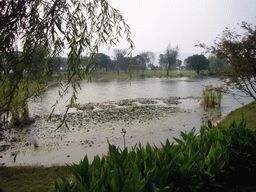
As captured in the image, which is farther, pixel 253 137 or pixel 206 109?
pixel 206 109

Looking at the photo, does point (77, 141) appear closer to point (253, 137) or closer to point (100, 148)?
point (100, 148)

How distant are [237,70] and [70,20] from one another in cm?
587

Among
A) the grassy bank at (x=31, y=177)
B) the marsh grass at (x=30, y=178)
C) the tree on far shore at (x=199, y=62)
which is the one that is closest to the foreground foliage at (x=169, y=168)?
the grassy bank at (x=31, y=177)

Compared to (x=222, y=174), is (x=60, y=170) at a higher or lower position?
lower

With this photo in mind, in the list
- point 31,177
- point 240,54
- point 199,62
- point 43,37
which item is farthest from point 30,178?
point 199,62

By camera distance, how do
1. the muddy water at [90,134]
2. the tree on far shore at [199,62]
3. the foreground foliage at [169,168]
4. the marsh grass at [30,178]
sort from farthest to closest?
1. the tree on far shore at [199,62]
2. the muddy water at [90,134]
3. the marsh grass at [30,178]
4. the foreground foliage at [169,168]

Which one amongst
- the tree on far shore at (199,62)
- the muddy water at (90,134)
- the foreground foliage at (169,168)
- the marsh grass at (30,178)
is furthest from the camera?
the tree on far shore at (199,62)

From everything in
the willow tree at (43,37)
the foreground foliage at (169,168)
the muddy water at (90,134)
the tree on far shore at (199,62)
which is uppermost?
the tree on far shore at (199,62)

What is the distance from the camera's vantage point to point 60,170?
14.1 feet

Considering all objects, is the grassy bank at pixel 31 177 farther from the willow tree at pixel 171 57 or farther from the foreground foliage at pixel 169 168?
the willow tree at pixel 171 57

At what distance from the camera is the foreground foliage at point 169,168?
200cm

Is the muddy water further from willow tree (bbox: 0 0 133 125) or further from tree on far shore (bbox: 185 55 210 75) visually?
tree on far shore (bbox: 185 55 210 75)

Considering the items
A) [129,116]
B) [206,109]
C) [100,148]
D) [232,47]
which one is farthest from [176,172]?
[206,109]

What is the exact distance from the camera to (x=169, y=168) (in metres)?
2.37
